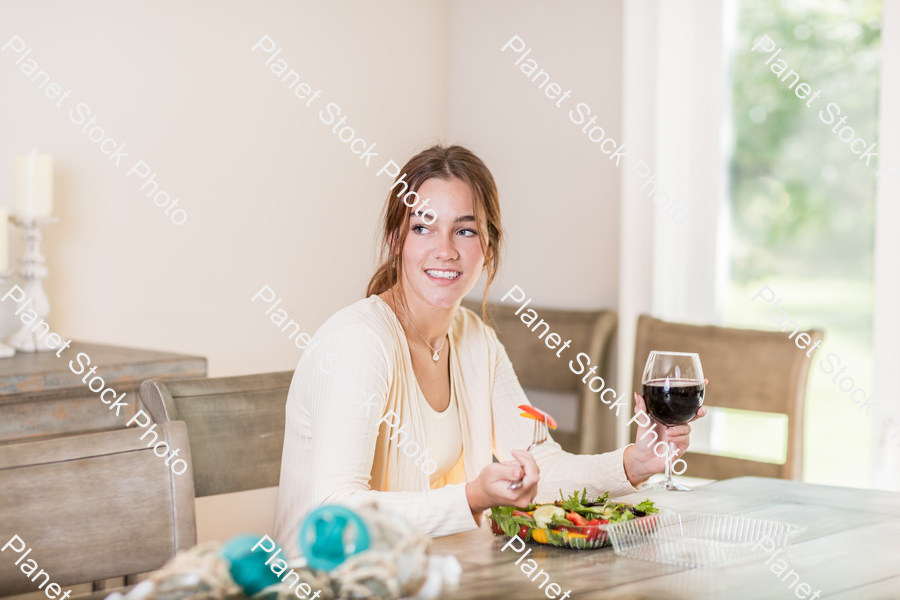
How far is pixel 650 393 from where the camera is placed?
1288mm

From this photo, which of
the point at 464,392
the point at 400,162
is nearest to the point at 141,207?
the point at 400,162

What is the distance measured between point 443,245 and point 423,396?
27 centimetres

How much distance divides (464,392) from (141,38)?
5.35 feet

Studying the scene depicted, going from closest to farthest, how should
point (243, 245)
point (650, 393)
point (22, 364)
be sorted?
1. point (650, 393)
2. point (22, 364)
3. point (243, 245)

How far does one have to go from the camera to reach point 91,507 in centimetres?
111

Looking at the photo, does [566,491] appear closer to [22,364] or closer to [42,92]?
[22,364]

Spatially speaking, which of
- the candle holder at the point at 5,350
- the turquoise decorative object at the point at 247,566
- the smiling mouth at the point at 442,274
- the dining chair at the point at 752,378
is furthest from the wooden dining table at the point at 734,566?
the candle holder at the point at 5,350

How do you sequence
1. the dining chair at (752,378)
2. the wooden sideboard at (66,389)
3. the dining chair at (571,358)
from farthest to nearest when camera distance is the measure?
the dining chair at (571,358) < the dining chair at (752,378) < the wooden sideboard at (66,389)

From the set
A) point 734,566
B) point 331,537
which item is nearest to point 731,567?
point 734,566

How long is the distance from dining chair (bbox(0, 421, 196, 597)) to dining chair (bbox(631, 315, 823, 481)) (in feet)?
5.45

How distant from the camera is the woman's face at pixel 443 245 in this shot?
158cm

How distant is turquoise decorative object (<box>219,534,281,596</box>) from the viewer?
756 millimetres

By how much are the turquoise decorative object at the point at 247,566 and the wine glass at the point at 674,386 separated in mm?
677

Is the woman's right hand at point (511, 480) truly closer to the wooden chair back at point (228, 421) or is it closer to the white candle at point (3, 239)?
the wooden chair back at point (228, 421)
